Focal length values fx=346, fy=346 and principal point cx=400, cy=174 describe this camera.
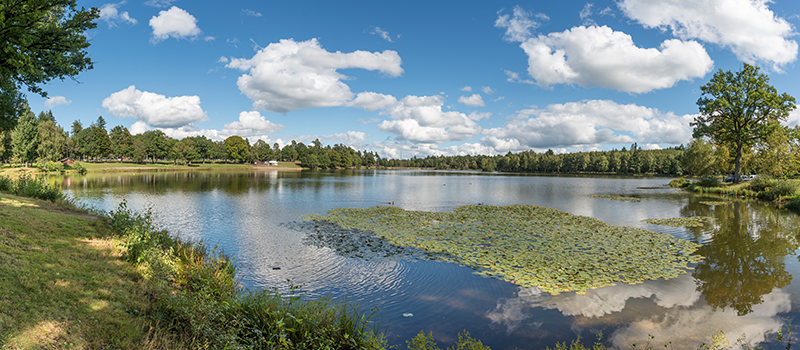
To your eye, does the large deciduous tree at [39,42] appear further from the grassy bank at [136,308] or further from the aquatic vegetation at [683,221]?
the aquatic vegetation at [683,221]

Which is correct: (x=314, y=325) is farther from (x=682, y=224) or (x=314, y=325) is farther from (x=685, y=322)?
(x=682, y=224)

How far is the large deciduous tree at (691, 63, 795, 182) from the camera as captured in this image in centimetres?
4253

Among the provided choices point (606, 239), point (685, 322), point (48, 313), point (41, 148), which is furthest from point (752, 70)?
point (41, 148)

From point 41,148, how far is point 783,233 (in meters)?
109

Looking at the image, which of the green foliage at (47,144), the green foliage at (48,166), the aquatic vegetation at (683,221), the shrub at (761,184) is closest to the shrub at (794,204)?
the shrub at (761,184)

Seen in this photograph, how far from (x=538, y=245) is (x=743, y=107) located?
48884 mm

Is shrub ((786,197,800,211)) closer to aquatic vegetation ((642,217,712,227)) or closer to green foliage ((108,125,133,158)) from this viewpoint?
aquatic vegetation ((642,217,712,227))

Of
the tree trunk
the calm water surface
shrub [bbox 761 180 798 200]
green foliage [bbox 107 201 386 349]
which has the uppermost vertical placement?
the tree trunk

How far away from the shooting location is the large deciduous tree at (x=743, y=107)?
4253cm

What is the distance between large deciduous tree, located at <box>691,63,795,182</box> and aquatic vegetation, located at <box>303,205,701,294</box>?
38.0 metres

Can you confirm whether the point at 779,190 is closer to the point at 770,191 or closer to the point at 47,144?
the point at 770,191

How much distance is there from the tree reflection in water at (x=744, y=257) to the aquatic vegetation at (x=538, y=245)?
3.05 ft

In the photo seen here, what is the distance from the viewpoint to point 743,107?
147 feet

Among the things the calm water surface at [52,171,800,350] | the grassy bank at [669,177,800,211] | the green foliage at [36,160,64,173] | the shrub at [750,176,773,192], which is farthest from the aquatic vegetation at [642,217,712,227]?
the green foliage at [36,160,64,173]
